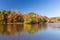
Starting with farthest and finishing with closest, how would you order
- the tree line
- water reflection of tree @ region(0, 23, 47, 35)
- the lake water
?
the tree line
water reflection of tree @ region(0, 23, 47, 35)
the lake water

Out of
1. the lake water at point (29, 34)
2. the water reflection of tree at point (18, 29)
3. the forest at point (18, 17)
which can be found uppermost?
the forest at point (18, 17)

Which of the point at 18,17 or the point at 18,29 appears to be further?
the point at 18,17

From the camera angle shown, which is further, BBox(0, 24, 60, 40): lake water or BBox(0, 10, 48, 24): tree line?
BBox(0, 10, 48, 24): tree line

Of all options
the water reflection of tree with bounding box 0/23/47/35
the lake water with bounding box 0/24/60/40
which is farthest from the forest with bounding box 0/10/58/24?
the lake water with bounding box 0/24/60/40

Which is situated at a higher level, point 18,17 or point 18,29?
point 18,17

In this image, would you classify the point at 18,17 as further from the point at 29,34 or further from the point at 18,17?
the point at 29,34

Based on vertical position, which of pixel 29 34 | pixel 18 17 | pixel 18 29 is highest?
pixel 18 17

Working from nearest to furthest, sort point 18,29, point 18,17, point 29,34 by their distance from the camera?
point 29,34 < point 18,29 < point 18,17

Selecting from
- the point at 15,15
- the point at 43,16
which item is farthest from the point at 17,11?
the point at 43,16

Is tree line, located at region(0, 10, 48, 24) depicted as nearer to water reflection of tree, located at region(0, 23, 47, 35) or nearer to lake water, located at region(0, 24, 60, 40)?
water reflection of tree, located at region(0, 23, 47, 35)

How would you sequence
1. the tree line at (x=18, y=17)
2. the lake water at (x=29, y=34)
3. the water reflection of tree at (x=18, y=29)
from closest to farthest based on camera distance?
the lake water at (x=29, y=34)
the water reflection of tree at (x=18, y=29)
the tree line at (x=18, y=17)

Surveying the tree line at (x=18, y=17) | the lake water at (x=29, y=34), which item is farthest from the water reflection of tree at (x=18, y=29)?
the tree line at (x=18, y=17)

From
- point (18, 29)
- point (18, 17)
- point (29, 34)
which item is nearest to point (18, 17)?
point (18, 17)

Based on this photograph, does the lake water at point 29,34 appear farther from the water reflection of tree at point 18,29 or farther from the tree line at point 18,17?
the tree line at point 18,17
